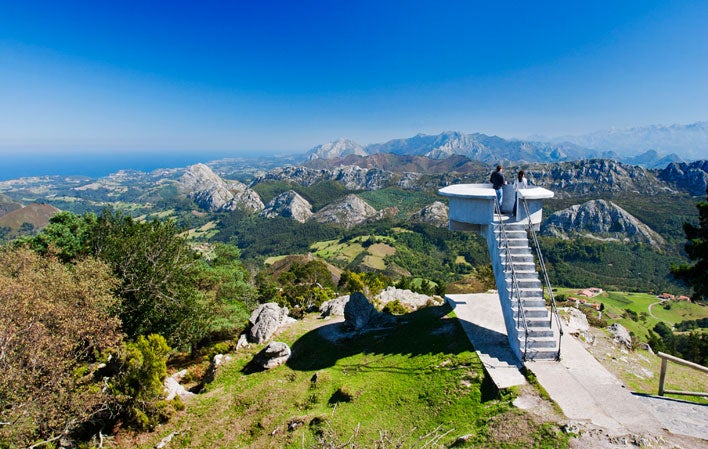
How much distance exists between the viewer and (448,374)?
1026 centimetres

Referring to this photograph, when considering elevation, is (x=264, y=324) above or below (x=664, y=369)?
below

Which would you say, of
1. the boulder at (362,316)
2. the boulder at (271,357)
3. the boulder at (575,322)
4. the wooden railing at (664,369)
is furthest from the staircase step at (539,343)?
the boulder at (271,357)

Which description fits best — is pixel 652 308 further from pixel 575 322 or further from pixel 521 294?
pixel 521 294

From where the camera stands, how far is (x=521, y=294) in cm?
1120

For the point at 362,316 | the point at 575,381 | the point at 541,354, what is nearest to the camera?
the point at 575,381

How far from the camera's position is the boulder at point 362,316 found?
1802 centimetres

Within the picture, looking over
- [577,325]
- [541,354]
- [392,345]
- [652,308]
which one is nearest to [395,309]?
[392,345]

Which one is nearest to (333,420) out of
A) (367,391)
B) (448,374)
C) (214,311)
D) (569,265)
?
(367,391)

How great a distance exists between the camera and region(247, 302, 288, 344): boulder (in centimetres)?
1872

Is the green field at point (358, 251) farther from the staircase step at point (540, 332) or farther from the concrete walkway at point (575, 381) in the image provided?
the staircase step at point (540, 332)

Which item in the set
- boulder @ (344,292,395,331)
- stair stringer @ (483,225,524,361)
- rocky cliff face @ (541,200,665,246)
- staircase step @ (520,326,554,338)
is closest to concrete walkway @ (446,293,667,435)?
stair stringer @ (483,225,524,361)

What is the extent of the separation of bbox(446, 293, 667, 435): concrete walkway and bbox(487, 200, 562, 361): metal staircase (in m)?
0.44

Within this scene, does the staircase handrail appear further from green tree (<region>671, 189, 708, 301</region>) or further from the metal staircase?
green tree (<region>671, 189, 708, 301</region>)

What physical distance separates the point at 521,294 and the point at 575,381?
9.80 ft
